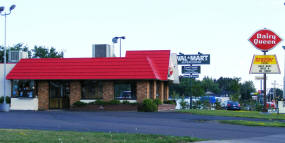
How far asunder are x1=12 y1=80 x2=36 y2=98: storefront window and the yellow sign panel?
687 inches

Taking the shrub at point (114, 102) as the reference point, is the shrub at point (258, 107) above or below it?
below

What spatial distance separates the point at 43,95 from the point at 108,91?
5400mm

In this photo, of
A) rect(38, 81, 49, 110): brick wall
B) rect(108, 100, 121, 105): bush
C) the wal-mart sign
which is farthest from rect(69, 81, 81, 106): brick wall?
the wal-mart sign

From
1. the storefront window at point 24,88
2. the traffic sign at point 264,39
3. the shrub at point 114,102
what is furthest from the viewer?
the storefront window at point 24,88

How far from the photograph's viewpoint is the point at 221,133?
17.7 meters

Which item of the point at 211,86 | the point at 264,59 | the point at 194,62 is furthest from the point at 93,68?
the point at 211,86

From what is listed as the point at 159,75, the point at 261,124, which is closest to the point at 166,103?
the point at 159,75

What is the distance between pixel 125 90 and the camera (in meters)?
34.0

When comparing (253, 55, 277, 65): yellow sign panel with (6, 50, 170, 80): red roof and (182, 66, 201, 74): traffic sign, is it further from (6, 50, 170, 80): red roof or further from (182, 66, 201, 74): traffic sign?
(182, 66, 201, 74): traffic sign

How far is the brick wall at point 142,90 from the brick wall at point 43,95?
7499mm

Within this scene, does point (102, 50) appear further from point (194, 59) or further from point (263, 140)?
point (263, 140)

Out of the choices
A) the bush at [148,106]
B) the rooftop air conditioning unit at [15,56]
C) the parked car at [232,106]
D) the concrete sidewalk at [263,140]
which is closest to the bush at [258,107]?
the parked car at [232,106]

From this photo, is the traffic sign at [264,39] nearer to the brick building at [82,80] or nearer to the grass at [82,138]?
the brick building at [82,80]

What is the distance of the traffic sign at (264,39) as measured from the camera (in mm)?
30781
